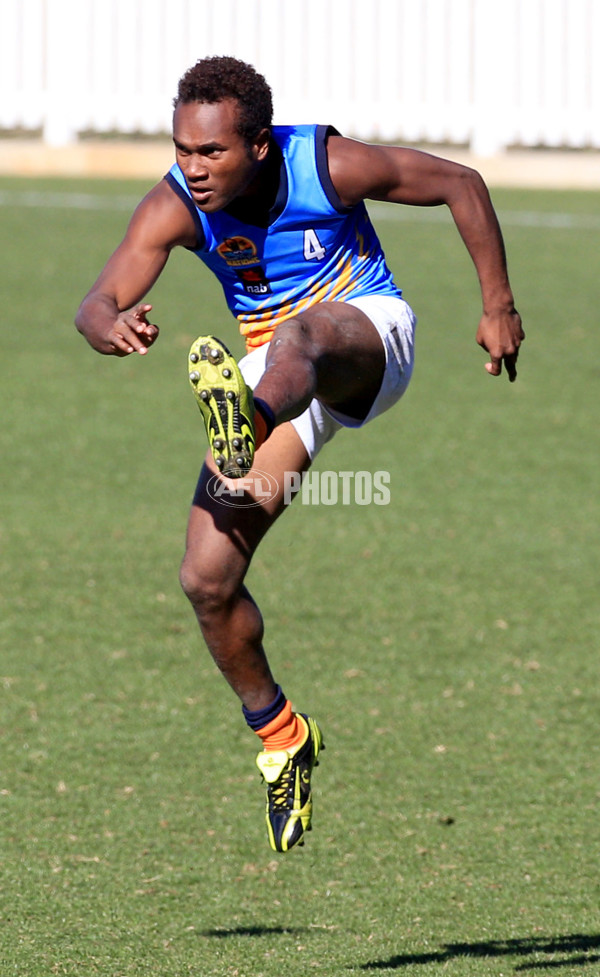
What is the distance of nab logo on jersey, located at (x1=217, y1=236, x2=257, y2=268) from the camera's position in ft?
16.2

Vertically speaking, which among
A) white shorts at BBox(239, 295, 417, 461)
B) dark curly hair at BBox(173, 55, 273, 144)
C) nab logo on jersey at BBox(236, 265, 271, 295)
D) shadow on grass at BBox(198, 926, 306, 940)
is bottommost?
shadow on grass at BBox(198, 926, 306, 940)

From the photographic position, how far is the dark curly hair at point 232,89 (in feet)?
15.0

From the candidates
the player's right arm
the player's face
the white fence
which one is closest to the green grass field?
the player's right arm

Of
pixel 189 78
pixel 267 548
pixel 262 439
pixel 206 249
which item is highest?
pixel 189 78

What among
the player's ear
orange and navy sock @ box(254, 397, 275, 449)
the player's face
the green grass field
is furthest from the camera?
the green grass field

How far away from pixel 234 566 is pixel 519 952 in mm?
1496

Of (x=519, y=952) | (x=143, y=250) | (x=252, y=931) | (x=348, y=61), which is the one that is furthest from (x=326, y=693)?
(x=348, y=61)

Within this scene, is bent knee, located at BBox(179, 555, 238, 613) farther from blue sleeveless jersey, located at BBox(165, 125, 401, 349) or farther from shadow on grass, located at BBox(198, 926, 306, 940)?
shadow on grass, located at BBox(198, 926, 306, 940)

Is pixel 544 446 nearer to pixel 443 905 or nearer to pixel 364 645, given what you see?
pixel 364 645

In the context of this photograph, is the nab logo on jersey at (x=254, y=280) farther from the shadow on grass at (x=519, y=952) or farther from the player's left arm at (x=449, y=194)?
the shadow on grass at (x=519, y=952)

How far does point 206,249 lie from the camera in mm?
5016

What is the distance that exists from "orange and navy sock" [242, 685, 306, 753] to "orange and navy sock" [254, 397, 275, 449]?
1.12 metres

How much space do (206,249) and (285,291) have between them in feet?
0.95

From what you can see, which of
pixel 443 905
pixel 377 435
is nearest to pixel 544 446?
pixel 377 435
